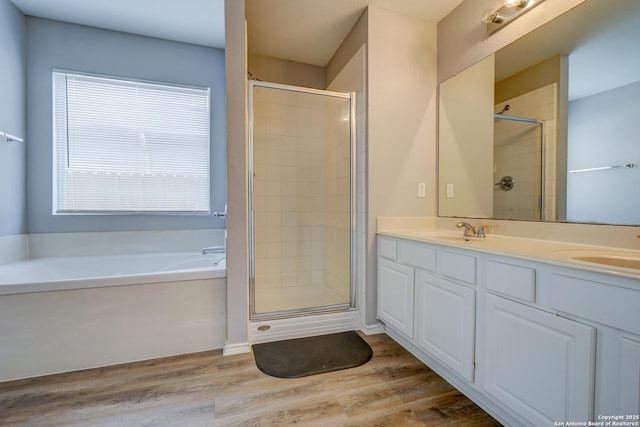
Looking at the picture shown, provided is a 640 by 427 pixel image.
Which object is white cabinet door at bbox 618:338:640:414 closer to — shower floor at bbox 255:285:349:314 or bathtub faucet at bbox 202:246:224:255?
shower floor at bbox 255:285:349:314

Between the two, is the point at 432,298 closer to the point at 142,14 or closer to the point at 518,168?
the point at 518,168

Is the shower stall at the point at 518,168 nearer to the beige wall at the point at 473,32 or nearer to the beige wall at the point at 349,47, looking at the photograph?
the beige wall at the point at 473,32

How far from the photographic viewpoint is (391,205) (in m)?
2.13

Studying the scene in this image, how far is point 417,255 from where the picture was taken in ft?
5.45

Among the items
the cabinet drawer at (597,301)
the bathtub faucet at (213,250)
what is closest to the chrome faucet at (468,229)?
the cabinet drawer at (597,301)

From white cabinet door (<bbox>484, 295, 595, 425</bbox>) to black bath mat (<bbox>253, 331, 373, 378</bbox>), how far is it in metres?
0.81

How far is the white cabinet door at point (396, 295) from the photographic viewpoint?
174cm

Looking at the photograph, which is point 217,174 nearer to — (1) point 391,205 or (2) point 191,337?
(2) point 191,337

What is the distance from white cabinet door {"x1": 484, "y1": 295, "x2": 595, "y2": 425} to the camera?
0.89m

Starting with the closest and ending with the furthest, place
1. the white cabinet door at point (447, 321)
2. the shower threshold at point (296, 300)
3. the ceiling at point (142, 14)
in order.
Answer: the white cabinet door at point (447, 321)
the ceiling at point (142, 14)
the shower threshold at point (296, 300)

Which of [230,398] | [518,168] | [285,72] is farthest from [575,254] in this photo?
[285,72]

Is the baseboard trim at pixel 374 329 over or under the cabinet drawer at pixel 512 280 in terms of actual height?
under

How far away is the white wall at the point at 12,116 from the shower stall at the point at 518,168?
3.65 metres

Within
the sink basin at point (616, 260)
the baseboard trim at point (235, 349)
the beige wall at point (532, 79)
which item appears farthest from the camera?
the baseboard trim at point (235, 349)
